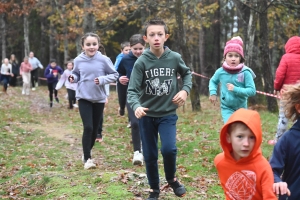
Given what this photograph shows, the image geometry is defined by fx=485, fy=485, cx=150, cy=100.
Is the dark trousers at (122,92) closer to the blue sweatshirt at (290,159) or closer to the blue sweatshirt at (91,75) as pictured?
the blue sweatshirt at (91,75)

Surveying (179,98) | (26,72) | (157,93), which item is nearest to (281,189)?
(179,98)

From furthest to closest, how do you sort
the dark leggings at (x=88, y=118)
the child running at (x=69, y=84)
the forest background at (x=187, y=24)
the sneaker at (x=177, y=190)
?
the child running at (x=69, y=84) → the forest background at (x=187, y=24) → the dark leggings at (x=88, y=118) → the sneaker at (x=177, y=190)

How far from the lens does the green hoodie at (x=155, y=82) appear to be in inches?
220

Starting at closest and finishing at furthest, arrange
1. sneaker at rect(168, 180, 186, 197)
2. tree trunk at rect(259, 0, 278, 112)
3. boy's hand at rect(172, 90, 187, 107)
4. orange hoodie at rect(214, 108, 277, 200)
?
orange hoodie at rect(214, 108, 277, 200), boy's hand at rect(172, 90, 187, 107), sneaker at rect(168, 180, 186, 197), tree trunk at rect(259, 0, 278, 112)

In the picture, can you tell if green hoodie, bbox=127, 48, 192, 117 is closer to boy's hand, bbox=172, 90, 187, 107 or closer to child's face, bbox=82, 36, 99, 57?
boy's hand, bbox=172, 90, 187, 107

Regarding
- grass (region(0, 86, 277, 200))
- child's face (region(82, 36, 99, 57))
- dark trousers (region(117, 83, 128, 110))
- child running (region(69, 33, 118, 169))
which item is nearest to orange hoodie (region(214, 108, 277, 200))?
grass (region(0, 86, 277, 200))

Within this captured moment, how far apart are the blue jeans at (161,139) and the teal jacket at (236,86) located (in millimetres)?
1704

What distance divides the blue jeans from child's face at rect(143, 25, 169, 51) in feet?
2.74

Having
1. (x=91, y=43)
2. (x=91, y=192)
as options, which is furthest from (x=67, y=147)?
(x=91, y=192)

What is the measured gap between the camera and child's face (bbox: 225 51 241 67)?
7117mm

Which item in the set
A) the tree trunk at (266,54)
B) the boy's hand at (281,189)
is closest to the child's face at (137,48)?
the boy's hand at (281,189)

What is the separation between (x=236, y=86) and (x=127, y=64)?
2.37 meters

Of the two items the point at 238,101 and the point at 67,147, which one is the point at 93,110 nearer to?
the point at 238,101

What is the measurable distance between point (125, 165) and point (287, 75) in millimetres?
3325
